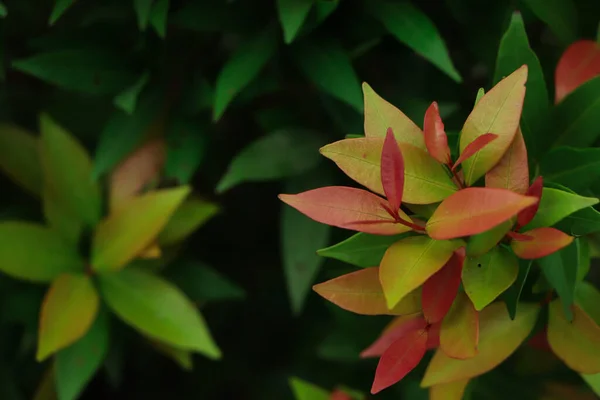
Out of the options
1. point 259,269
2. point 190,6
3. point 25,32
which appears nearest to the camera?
point 190,6

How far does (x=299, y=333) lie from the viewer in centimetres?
92

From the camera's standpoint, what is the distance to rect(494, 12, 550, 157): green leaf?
19.6 inches

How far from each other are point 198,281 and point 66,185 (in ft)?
0.54

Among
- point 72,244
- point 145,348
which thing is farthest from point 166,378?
point 72,244

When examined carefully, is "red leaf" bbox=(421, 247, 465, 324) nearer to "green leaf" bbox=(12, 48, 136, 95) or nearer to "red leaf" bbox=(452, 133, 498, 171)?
"red leaf" bbox=(452, 133, 498, 171)

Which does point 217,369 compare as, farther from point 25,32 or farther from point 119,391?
point 25,32

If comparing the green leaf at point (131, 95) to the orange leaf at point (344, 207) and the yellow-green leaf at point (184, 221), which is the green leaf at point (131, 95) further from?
the orange leaf at point (344, 207)

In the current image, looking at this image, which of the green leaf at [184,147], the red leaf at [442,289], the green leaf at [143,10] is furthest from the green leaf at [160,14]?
the red leaf at [442,289]

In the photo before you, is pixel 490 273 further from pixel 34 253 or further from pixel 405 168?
pixel 34 253

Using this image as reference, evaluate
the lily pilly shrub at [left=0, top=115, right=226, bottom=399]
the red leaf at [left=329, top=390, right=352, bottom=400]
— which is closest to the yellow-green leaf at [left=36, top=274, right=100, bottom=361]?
the lily pilly shrub at [left=0, top=115, right=226, bottom=399]

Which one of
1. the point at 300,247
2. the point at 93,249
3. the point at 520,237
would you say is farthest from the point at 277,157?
the point at 520,237

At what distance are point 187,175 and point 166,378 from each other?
37cm

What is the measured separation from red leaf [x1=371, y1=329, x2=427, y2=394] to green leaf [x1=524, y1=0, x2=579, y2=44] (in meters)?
0.29

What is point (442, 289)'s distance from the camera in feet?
1.43
